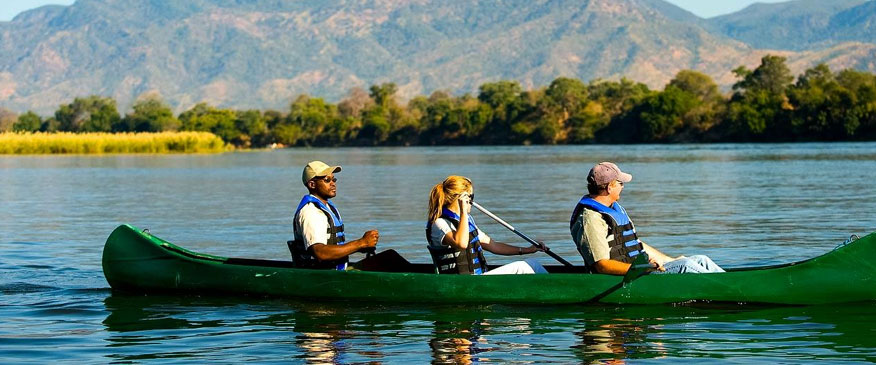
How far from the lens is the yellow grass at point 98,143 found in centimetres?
6694

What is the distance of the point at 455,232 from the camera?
10.9 metres

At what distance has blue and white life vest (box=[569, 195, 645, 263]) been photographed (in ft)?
35.1

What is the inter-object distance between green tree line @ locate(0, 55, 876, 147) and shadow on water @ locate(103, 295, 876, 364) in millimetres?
83485

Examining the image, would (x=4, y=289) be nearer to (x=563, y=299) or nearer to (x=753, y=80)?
(x=563, y=299)

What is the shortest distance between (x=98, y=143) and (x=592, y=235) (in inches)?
2480

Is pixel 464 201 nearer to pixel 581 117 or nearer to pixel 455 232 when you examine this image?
pixel 455 232

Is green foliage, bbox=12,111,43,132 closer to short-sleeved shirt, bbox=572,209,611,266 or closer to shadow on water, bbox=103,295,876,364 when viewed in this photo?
shadow on water, bbox=103,295,876,364

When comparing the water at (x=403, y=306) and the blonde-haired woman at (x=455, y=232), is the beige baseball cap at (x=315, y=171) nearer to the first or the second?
the blonde-haired woman at (x=455, y=232)

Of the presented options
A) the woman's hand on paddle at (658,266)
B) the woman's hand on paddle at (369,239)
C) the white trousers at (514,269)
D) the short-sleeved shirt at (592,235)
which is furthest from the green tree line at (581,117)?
the woman's hand on paddle at (369,239)

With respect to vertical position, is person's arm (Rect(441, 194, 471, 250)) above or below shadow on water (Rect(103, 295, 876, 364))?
above

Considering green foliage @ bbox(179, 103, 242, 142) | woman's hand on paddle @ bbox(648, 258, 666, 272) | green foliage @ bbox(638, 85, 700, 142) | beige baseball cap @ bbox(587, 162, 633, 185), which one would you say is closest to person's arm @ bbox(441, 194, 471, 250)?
beige baseball cap @ bbox(587, 162, 633, 185)

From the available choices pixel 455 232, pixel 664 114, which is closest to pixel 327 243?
pixel 455 232

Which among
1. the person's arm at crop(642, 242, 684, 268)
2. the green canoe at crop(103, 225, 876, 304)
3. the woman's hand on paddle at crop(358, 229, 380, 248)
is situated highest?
the woman's hand on paddle at crop(358, 229, 380, 248)

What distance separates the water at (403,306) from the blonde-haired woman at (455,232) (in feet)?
1.29
